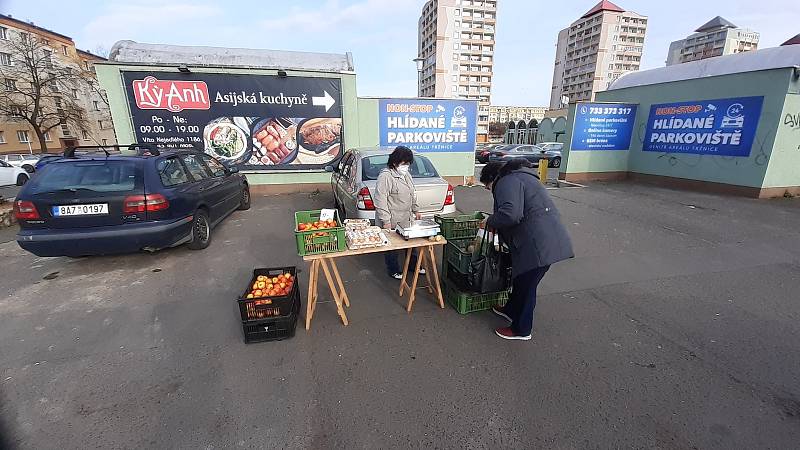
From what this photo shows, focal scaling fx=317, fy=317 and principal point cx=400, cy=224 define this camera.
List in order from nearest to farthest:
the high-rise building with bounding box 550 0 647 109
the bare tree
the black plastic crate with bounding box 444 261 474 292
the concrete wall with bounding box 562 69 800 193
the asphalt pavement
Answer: the asphalt pavement → the black plastic crate with bounding box 444 261 474 292 → the concrete wall with bounding box 562 69 800 193 → the bare tree → the high-rise building with bounding box 550 0 647 109

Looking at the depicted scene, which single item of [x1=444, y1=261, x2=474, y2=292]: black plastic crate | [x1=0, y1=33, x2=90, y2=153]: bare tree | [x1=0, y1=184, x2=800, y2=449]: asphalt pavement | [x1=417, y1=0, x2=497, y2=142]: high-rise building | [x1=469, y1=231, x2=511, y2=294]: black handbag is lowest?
[x1=0, y1=184, x2=800, y2=449]: asphalt pavement

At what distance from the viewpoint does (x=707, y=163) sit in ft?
34.0

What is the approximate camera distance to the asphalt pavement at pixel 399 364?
2088 mm

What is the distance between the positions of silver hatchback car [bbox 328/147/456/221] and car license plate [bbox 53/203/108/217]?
10.7 feet

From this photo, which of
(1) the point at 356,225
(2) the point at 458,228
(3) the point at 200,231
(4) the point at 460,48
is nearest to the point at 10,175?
(3) the point at 200,231

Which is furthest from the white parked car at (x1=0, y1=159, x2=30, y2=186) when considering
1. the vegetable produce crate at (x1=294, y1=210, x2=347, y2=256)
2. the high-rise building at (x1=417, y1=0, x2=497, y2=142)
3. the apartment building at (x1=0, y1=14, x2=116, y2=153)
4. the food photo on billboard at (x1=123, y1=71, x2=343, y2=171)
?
the high-rise building at (x1=417, y1=0, x2=497, y2=142)

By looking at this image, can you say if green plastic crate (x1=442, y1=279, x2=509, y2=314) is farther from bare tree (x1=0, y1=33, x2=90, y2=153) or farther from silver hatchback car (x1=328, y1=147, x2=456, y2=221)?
bare tree (x1=0, y1=33, x2=90, y2=153)

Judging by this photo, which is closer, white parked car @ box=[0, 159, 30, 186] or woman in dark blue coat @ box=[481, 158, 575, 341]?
woman in dark blue coat @ box=[481, 158, 575, 341]

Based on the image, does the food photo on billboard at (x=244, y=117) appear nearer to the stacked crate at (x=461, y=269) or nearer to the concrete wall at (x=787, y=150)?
the stacked crate at (x=461, y=269)

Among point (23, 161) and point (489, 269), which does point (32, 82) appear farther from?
point (489, 269)

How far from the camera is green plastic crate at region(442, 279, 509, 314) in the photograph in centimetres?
338

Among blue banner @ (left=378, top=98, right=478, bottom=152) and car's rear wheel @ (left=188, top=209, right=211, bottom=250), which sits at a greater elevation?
blue banner @ (left=378, top=98, right=478, bottom=152)

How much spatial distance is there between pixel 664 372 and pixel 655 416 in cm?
60

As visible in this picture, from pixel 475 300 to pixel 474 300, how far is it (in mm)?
12
